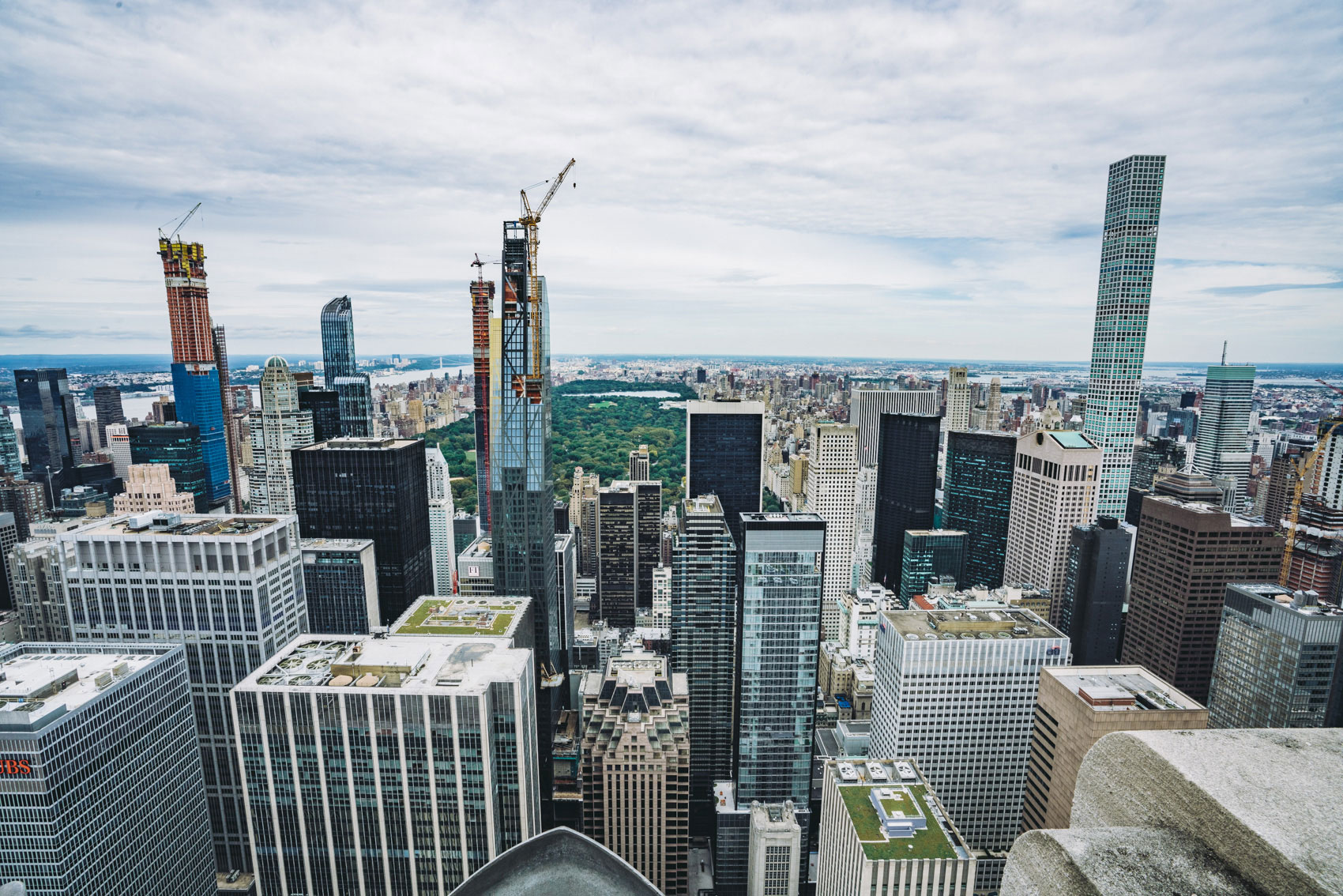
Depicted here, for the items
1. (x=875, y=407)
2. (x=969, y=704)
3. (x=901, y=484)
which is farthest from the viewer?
(x=875, y=407)

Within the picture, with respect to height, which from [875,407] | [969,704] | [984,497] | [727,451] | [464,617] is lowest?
[969,704]

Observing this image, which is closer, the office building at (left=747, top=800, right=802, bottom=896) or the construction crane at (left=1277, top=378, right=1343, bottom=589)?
the office building at (left=747, top=800, right=802, bottom=896)

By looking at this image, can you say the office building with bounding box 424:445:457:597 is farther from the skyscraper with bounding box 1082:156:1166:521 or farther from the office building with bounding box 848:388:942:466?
the skyscraper with bounding box 1082:156:1166:521

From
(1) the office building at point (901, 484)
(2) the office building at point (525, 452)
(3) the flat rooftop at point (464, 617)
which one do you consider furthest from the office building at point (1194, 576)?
(3) the flat rooftop at point (464, 617)

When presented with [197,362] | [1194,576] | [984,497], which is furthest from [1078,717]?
[197,362]

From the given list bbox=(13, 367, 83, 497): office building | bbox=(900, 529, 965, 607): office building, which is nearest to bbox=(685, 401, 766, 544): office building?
bbox=(900, 529, 965, 607): office building

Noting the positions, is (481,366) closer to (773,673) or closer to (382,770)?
(773,673)

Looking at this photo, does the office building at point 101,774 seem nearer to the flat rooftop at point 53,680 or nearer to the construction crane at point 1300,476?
the flat rooftop at point 53,680
